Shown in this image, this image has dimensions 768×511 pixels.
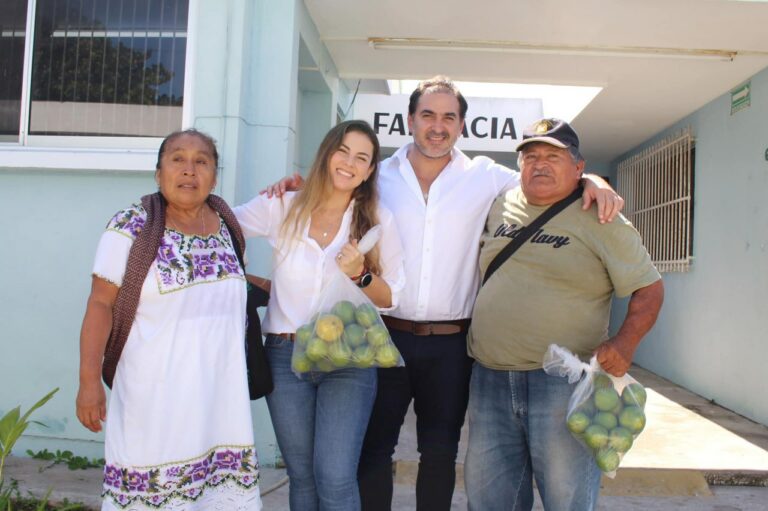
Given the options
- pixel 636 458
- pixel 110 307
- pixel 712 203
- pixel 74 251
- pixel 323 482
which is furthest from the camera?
pixel 712 203

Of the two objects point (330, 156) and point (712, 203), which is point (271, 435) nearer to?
point (330, 156)

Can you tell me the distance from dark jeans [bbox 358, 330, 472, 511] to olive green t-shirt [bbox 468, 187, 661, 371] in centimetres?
21

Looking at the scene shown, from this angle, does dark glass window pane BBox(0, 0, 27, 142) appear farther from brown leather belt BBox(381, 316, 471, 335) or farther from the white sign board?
the white sign board

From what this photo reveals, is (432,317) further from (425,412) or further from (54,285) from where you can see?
(54,285)

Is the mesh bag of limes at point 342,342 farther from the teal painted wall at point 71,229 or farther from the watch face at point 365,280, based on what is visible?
the teal painted wall at point 71,229

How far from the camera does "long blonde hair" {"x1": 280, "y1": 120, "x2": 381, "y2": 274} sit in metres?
2.69

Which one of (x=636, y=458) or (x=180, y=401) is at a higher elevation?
(x=180, y=401)

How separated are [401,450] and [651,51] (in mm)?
3816

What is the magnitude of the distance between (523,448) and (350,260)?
3.45 feet

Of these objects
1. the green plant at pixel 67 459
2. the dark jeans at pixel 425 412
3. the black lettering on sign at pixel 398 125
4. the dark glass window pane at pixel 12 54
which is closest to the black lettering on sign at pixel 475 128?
the black lettering on sign at pixel 398 125

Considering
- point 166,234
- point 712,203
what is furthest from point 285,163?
point 712,203

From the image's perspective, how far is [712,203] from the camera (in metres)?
7.26

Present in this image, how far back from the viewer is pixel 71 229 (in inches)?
179

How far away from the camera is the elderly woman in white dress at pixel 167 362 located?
2.36m
